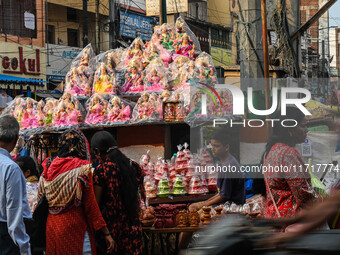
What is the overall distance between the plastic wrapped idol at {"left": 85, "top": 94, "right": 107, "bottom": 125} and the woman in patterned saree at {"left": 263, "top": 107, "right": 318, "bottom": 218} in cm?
350

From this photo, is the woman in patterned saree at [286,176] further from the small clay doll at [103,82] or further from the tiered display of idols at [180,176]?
the small clay doll at [103,82]

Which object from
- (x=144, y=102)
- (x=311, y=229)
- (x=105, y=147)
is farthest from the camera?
(x=144, y=102)

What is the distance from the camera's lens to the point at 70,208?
4.57 m

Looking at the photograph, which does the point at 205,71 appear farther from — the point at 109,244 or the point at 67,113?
the point at 109,244

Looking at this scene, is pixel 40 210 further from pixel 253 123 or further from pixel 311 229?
pixel 253 123

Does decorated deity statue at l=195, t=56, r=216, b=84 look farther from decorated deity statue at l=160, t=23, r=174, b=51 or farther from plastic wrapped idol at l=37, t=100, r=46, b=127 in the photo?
plastic wrapped idol at l=37, t=100, r=46, b=127

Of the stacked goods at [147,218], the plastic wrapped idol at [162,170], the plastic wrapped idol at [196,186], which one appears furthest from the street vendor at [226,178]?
the plastic wrapped idol at [162,170]

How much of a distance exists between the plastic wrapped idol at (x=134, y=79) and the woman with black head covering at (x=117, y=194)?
3.16 meters

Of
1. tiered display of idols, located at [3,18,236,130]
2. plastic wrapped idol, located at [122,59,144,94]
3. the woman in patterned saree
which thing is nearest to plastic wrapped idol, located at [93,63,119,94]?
tiered display of idols, located at [3,18,236,130]

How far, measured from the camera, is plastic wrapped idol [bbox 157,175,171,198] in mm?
7055

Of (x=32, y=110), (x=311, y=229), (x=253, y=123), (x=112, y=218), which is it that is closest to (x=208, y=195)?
(x=253, y=123)

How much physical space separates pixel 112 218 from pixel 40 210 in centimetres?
58

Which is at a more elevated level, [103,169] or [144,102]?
[144,102]

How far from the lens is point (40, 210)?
4652 millimetres
